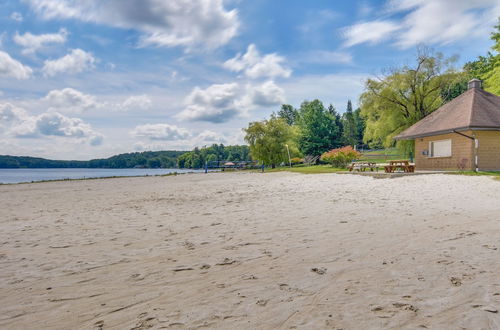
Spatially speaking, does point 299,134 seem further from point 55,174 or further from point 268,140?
point 55,174

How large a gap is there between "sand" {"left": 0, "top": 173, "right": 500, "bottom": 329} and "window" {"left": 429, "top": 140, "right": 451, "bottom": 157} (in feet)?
50.2

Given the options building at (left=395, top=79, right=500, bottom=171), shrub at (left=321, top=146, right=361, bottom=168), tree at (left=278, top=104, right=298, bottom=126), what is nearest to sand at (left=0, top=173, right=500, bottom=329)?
building at (left=395, top=79, right=500, bottom=171)

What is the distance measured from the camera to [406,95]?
94.7 feet

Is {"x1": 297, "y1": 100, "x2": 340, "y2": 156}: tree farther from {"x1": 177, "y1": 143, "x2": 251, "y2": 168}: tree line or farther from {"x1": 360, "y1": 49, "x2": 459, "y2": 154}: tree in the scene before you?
{"x1": 177, "y1": 143, "x2": 251, "y2": 168}: tree line

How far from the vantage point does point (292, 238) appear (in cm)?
489

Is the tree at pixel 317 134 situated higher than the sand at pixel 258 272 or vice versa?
the tree at pixel 317 134

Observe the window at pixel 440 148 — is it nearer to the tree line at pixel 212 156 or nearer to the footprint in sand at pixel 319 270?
the footprint in sand at pixel 319 270

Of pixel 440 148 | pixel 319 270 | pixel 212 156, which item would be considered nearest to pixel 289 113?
pixel 212 156

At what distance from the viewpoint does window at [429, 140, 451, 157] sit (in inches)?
786

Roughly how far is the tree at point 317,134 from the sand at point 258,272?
53.2 m

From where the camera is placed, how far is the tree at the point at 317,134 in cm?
5922

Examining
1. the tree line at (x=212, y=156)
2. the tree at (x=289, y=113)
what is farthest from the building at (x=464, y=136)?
the tree line at (x=212, y=156)

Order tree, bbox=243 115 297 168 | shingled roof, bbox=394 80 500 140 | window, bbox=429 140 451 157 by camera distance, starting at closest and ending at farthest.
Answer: shingled roof, bbox=394 80 500 140, window, bbox=429 140 451 157, tree, bbox=243 115 297 168

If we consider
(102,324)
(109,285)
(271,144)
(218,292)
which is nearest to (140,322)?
(102,324)
